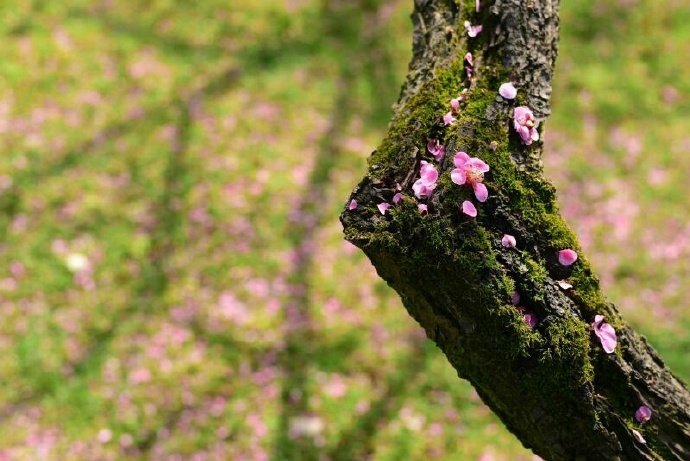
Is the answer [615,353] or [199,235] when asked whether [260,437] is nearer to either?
[199,235]

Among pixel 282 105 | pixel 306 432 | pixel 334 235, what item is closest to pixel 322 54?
pixel 282 105

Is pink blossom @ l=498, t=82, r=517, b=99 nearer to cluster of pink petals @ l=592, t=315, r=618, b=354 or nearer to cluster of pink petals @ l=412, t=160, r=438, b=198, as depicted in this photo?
cluster of pink petals @ l=412, t=160, r=438, b=198

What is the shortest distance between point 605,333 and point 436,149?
593 mm

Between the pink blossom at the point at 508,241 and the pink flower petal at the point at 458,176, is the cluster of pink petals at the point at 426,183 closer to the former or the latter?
the pink flower petal at the point at 458,176

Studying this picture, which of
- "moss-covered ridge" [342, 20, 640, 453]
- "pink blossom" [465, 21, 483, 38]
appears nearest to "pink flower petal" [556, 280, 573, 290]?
"moss-covered ridge" [342, 20, 640, 453]

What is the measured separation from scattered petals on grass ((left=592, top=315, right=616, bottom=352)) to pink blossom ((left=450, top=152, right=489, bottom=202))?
43 cm

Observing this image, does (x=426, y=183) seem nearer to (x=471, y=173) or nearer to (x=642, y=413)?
(x=471, y=173)

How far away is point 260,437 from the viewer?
3.86m

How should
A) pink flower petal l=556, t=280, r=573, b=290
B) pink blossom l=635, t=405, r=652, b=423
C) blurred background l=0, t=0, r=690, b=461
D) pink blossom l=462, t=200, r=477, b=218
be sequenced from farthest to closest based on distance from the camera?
blurred background l=0, t=0, r=690, b=461 → pink blossom l=635, t=405, r=652, b=423 → pink flower petal l=556, t=280, r=573, b=290 → pink blossom l=462, t=200, r=477, b=218

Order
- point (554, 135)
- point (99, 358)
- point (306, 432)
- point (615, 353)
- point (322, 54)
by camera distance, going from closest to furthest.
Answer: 1. point (615, 353)
2. point (306, 432)
3. point (99, 358)
4. point (554, 135)
5. point (322, 54)

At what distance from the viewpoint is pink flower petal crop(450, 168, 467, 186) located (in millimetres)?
1413

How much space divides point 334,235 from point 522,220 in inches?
140

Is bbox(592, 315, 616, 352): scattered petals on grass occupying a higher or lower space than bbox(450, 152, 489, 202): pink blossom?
lower

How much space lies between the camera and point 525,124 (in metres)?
1.55
